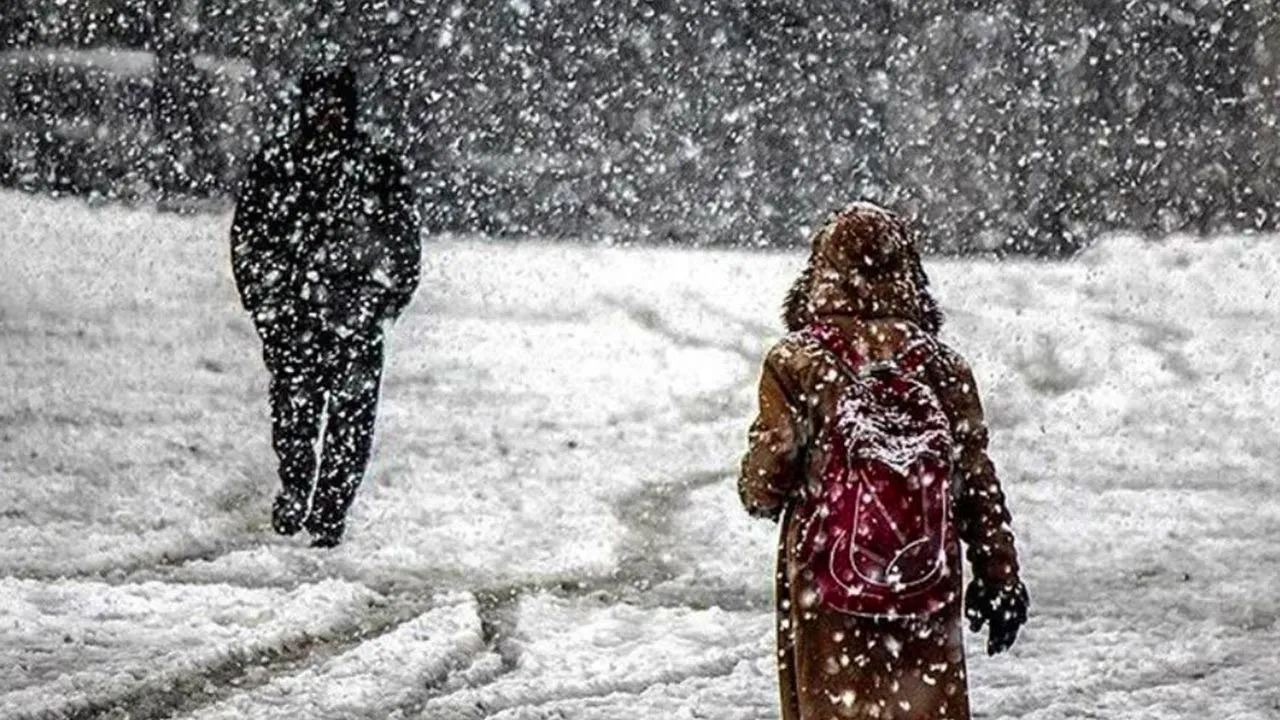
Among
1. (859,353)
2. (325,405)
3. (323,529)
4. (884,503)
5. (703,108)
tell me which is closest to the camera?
(884,503)

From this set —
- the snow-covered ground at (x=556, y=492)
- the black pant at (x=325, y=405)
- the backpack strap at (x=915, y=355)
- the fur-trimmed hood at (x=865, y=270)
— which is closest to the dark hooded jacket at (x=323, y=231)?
the black pant at (x=325, y=405)

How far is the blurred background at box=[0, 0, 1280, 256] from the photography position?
776 inches

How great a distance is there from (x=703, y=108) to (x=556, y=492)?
12267 millimetres

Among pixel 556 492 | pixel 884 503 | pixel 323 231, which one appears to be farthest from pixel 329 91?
pixel 884 503

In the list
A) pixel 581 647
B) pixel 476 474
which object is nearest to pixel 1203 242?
pixel 476 474

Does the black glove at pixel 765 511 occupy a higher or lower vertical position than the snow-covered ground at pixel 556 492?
higher

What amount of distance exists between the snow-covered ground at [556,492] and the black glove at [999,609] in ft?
Answer: 6.60

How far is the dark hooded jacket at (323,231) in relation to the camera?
776 cm

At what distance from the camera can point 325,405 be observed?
8000 mm

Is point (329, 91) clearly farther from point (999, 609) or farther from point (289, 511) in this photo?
point (999, 609)

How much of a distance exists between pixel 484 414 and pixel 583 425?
749 mm

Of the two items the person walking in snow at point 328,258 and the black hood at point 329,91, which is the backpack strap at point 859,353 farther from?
the black hood at point 329,91

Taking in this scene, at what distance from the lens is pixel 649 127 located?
2194cm

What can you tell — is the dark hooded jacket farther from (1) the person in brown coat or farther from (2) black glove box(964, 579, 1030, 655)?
(2) black glove box(964, 579, 1030, 655)
